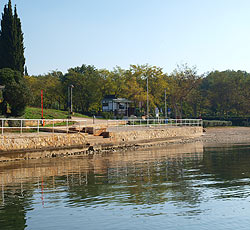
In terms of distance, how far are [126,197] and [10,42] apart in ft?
106

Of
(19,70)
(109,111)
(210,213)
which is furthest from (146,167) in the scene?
(109,111)

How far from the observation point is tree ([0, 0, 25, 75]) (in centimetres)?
4350

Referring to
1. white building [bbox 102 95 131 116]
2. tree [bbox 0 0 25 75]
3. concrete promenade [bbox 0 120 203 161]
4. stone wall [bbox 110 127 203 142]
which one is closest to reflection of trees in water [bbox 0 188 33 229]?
concrete promenade [bbox 0 120 203 161]

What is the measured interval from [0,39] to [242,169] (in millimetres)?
29941

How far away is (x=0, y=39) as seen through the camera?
43938 mm

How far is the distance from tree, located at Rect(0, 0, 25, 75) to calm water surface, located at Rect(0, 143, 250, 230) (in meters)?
21.6

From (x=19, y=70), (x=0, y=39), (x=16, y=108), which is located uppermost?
(x=0, y=39)

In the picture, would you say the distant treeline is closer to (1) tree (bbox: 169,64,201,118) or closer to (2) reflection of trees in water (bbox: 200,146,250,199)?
(1) tree (bbox: 169,64,201,118)

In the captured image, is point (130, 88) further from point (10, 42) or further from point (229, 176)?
point (229, 176)

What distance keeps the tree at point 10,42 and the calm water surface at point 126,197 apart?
70.9 ft

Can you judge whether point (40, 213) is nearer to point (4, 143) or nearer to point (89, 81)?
point (4, 143)

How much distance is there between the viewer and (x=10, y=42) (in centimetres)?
4347

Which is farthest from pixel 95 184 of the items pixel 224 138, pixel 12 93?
pixel 224 138

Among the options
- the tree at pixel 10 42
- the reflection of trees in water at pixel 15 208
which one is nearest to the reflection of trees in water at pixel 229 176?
the reflection of trees in water at pixel 15 208
